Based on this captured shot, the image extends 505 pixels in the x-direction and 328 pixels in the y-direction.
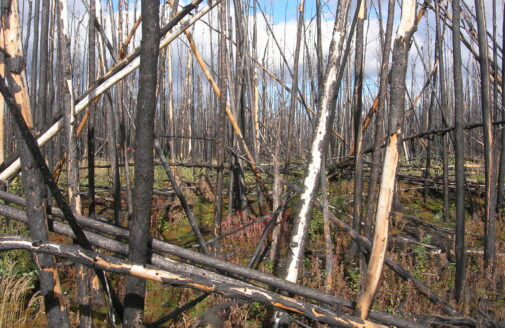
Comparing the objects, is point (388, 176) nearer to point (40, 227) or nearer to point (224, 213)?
point (40, 227)

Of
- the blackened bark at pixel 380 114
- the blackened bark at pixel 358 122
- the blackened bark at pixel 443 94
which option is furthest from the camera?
the blackened bark at pixel 443 94

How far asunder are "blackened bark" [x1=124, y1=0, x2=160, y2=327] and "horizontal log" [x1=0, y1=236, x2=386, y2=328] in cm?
6

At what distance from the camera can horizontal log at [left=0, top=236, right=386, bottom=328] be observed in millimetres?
1357

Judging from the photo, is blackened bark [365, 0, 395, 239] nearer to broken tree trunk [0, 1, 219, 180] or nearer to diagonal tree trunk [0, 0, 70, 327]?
broken tree trunk [0, 1, 219, 180]

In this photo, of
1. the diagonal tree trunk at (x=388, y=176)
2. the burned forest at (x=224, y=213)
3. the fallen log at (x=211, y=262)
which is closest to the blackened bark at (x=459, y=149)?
the burned forest at (x=224, y=213)

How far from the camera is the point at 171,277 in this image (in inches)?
54.6

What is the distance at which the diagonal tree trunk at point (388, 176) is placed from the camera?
1290 mm

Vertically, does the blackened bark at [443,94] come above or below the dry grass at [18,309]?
above

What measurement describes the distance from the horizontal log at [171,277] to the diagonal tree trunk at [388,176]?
0.35 ft

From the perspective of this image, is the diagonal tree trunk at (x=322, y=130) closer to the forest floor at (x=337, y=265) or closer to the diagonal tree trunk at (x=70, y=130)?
the forest floor at (x=337, y=265)

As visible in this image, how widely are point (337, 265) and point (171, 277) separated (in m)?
2.41

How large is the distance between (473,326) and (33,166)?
223 cm

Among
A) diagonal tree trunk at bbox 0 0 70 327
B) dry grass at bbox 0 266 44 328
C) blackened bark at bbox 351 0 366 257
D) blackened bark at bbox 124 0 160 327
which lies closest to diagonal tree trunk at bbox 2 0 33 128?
diagonal tree trunk at bbox 0 0 70 327

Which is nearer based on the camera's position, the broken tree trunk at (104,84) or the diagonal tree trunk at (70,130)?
the broken tree trunk at (104,84)
